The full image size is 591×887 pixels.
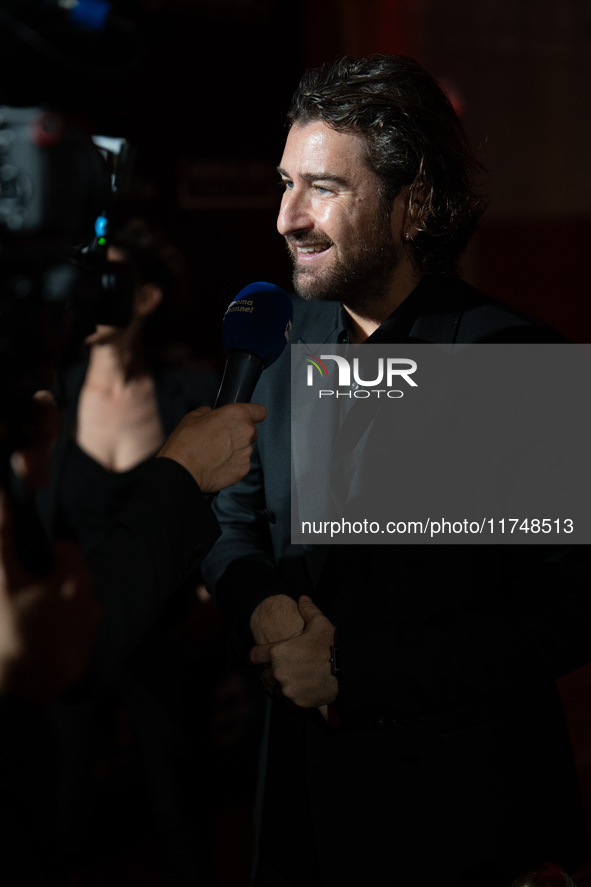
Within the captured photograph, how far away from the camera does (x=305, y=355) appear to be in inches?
58.8

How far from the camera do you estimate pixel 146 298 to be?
271 cm

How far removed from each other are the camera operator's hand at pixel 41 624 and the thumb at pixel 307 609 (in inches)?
15.7

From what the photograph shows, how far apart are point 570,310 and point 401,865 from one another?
2.30m

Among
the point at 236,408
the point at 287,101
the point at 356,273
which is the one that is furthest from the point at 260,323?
the point at 287,101

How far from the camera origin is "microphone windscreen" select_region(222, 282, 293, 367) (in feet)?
3.99

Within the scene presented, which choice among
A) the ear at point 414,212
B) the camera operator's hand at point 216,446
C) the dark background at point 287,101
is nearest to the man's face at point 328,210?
the ear at point 414,212

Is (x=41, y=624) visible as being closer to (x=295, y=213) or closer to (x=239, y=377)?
(x=239, y=377)

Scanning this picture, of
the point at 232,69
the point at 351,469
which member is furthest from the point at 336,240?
the point at 232,69

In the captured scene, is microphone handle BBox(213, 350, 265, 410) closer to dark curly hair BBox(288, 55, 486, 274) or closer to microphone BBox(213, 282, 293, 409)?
microphone BBox(213, 282, 293, 409)

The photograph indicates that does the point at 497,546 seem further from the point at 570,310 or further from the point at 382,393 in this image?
the point at 570,310

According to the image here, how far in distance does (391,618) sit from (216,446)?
434mm

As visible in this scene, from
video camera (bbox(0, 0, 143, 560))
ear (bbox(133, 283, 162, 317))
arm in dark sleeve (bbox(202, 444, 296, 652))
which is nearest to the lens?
video camera (bbox(0, 0, 143, 560))

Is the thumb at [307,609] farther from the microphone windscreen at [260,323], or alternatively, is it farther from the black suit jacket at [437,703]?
the microphone windscreen at [260,323]

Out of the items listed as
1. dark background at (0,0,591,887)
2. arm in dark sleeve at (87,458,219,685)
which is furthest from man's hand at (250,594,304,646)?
dark background at (0,0,591,887)
